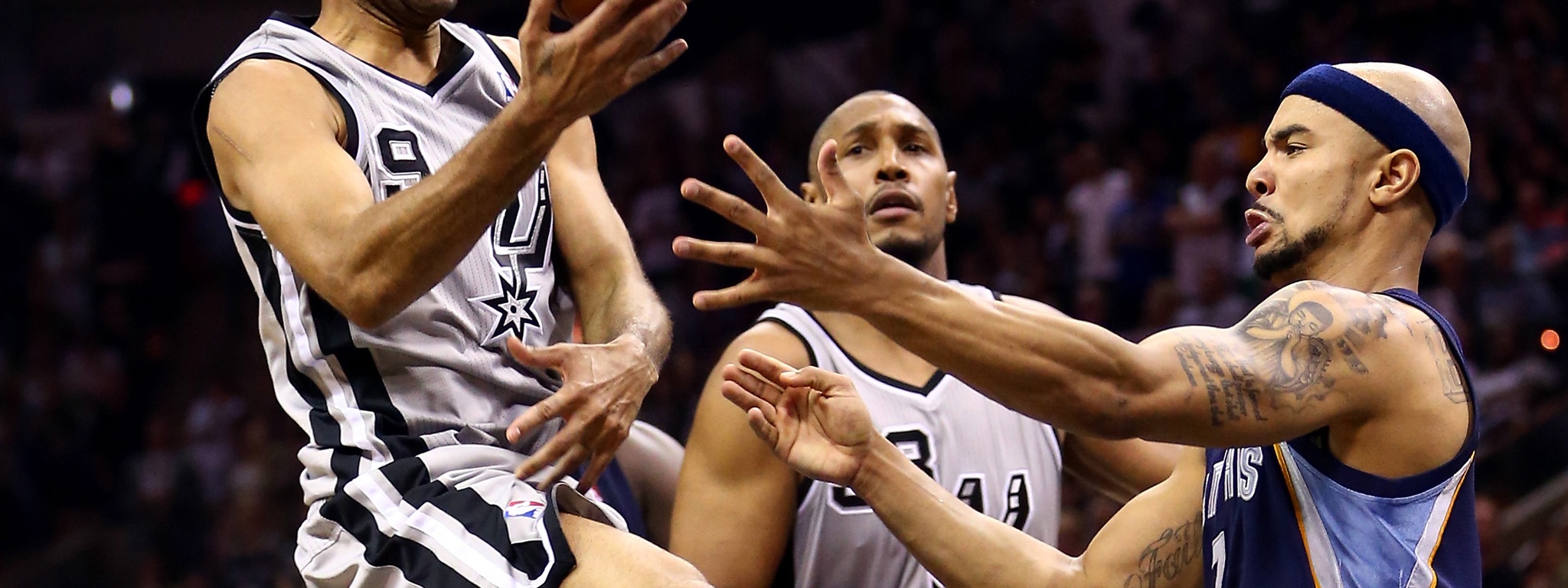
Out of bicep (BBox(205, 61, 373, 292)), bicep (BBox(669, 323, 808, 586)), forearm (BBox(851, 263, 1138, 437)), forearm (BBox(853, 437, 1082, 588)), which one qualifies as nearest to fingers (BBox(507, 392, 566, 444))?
bicep (BBox(205, 61, 373, 292))

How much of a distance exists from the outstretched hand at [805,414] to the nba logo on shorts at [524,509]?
55 cm

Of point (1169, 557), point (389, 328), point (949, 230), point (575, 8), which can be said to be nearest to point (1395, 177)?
point (1169, 557)

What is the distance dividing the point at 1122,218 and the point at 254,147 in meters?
7.49

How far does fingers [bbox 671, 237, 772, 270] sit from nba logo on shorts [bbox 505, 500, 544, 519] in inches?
25.5

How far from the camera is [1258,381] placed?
2918mm

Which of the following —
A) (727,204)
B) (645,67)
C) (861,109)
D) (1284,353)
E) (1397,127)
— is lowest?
(727,204)

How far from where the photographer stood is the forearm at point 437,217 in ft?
8.82

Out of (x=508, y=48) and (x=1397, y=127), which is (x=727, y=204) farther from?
(x=1397, y=127)

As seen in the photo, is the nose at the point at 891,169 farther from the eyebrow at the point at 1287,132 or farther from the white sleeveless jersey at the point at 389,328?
the white sleeveless jersey at the point at 389,328

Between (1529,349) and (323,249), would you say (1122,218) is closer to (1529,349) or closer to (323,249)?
(1529,349)

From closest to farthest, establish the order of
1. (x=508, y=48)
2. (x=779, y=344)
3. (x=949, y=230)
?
1. (x=508, y=48)
2. (x=779, y=344)
3. (x=949, y=230)

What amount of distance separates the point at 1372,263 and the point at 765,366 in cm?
130

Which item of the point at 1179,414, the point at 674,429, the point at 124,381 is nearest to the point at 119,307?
the point at 124,381

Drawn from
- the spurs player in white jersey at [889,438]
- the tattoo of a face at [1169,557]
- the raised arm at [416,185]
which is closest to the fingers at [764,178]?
the raised arm at [416,185]
